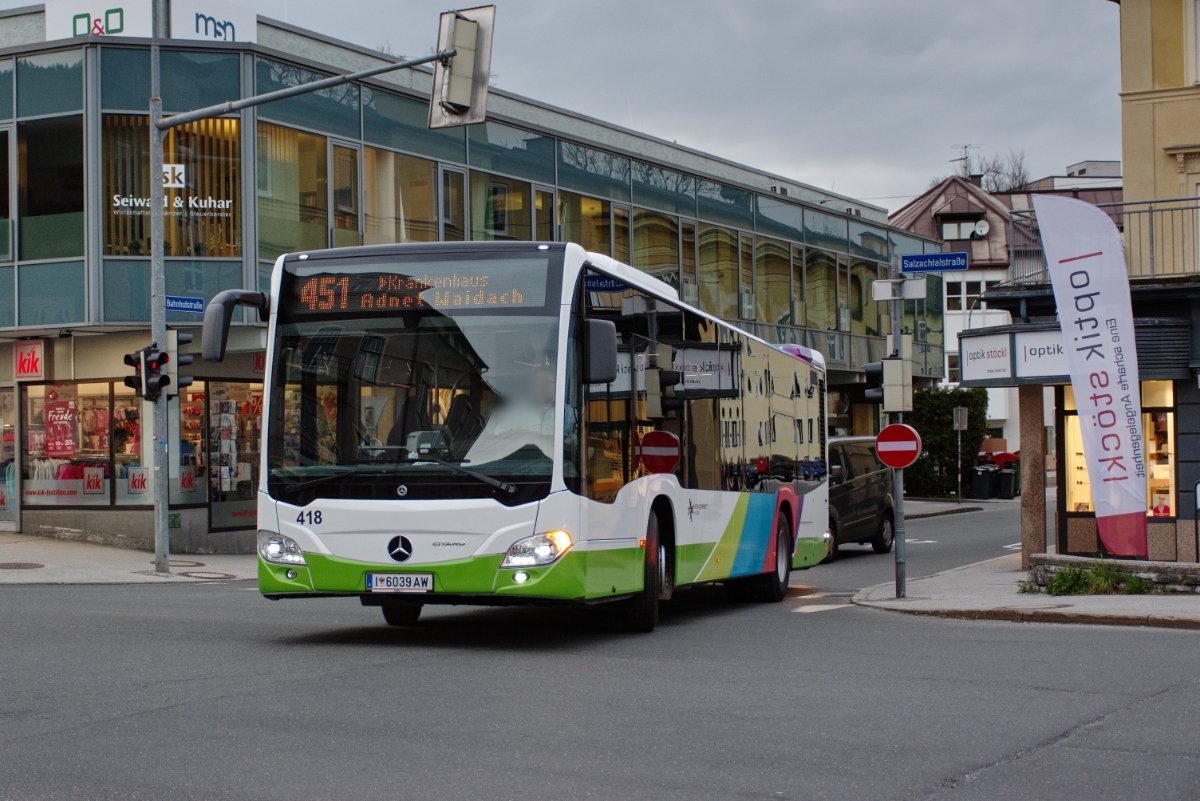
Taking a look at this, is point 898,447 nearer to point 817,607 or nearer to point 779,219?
point 817,607

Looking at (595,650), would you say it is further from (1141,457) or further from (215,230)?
(215,230)

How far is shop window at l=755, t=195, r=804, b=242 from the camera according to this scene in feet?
135

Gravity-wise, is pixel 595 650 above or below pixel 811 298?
below

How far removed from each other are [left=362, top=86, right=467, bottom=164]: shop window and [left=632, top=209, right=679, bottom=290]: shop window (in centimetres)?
728

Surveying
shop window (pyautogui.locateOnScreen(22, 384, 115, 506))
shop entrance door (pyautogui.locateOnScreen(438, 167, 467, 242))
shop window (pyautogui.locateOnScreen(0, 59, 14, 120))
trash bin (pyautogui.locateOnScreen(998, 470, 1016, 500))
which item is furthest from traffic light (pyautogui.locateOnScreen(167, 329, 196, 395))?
trash bin (pyautogui.locateOnScreen(998, 470, 1016, 500))

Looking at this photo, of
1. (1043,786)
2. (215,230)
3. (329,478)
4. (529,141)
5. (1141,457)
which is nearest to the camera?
(1043,786)

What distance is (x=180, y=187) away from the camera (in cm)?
2458

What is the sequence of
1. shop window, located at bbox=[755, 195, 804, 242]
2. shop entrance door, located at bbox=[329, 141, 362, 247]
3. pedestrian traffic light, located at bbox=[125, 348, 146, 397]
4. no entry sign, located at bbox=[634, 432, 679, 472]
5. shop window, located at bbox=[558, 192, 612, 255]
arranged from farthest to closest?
shop window, located at bbox=[755, 195, 804, 242] → shop window, located at bbox=[558, 192, 612, 255] → shop entrance door, located at bbox=[329, 141, 362, 247] → pedestrian traffic light, located at bbox=[125, 348, 146, 397] → no entry sign, located at bbox=[634, 432, 679, 472]

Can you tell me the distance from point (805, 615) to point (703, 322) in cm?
337

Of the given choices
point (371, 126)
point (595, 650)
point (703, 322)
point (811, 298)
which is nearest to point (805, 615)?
point (703, 322)

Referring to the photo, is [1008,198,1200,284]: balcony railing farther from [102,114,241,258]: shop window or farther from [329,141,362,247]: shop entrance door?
[102,114,241,258]: shop window

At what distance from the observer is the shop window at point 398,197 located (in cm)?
2756

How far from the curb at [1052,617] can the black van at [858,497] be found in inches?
371

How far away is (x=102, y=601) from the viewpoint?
15.8 m
